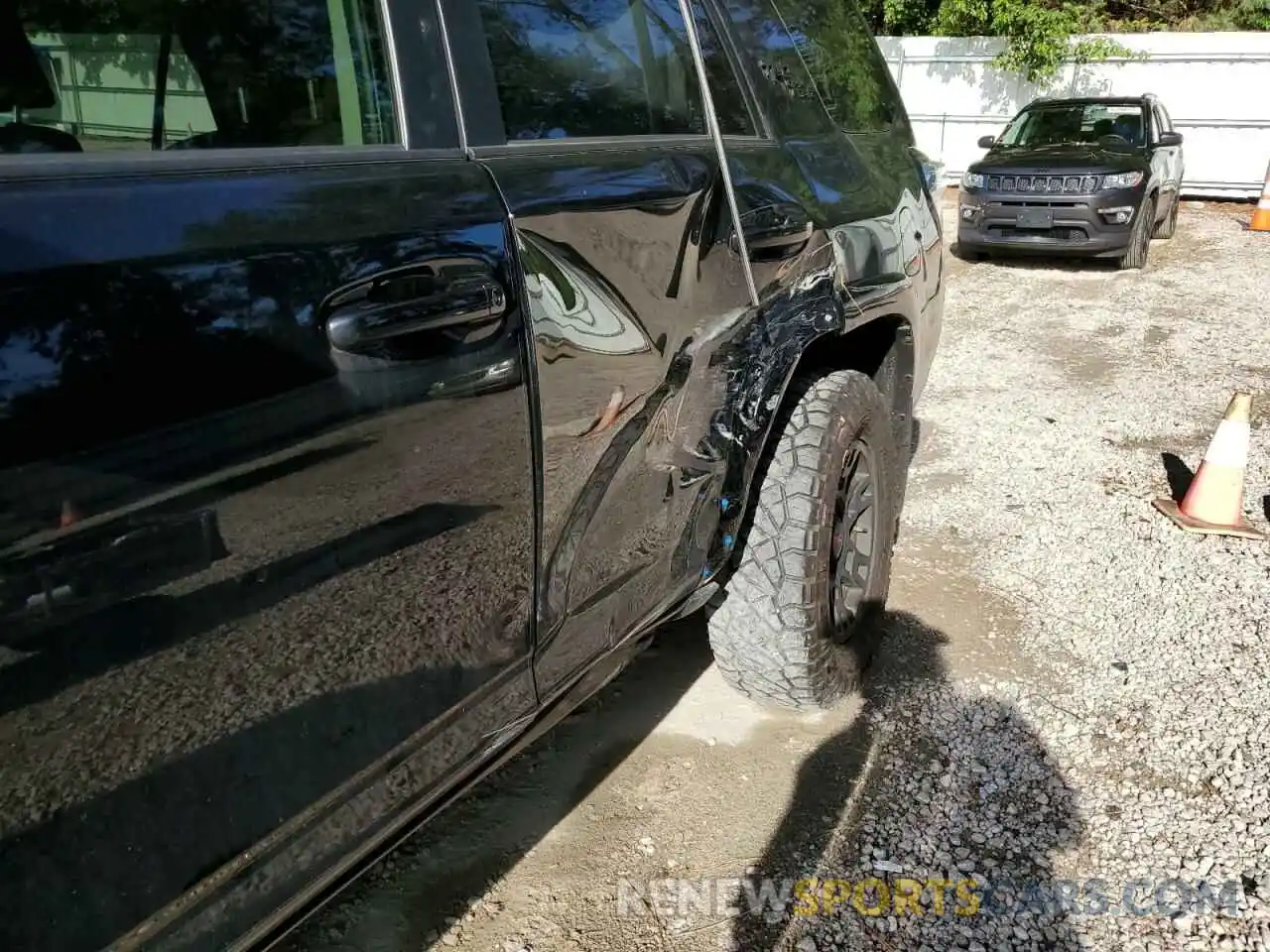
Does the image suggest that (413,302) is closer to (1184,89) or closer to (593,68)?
(593,68)

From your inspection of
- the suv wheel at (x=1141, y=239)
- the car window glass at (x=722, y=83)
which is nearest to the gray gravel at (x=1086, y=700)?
the car window glass at (x=722, y=83)

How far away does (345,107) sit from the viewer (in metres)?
1.44

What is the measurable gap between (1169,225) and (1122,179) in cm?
245

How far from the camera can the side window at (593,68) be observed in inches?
65.2

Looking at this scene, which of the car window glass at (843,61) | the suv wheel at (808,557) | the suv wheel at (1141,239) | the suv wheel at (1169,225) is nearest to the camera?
the suv wheel at (808,557)

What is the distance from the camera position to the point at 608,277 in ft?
5.53

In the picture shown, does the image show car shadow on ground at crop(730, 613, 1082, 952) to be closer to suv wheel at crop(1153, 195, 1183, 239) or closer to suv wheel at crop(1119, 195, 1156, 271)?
suv wheel at crop(1119, 195, 1156, 271)

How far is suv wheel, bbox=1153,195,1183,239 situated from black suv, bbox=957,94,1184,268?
1.20 feet

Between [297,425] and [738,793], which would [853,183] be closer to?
[738,793]

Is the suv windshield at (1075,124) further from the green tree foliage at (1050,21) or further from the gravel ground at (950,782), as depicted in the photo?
the gravel ground at (950,782)

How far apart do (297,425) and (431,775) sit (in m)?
0.59

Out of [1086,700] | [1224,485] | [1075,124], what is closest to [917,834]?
[1086,700]

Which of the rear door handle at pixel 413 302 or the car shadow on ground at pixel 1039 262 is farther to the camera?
the car shadow on ground at pixel 1039 262

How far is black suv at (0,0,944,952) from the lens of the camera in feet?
3.29
